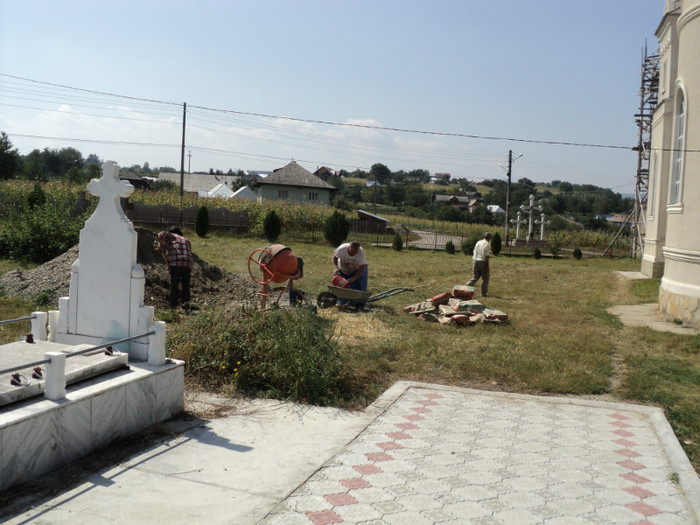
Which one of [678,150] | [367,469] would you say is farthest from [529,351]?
[678,150]

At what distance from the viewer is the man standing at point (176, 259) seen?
11.5m

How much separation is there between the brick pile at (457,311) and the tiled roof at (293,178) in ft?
168

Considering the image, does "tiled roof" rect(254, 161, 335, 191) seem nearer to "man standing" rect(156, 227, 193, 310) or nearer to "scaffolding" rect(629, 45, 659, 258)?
"scaffolding" rect(629, 45, 659, 258)

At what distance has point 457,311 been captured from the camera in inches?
475

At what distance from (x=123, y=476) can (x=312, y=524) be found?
1.53 metres

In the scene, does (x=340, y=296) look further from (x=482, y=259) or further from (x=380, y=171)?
(x=380, y=171)

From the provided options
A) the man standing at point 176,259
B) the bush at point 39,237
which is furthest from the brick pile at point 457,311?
the bush at point 39,237

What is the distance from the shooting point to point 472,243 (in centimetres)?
3662

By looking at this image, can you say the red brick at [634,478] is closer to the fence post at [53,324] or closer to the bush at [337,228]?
the fence post at [53,324]

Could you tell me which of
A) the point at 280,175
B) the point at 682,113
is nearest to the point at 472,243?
the point at 682,113

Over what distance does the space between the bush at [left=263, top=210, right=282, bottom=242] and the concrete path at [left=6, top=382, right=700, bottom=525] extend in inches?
1163

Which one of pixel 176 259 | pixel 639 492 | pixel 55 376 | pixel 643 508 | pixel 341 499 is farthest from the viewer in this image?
pixel 176 259

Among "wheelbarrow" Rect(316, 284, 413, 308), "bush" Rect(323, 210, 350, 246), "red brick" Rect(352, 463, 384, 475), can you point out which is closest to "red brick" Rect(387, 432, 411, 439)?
"red brick" Rect(352, 463, 384, 475)

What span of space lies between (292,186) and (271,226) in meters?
28.0
